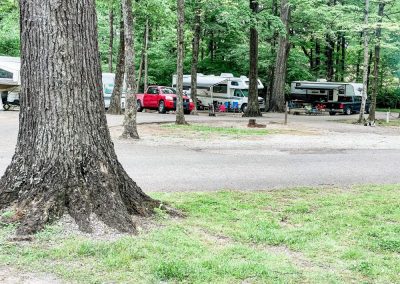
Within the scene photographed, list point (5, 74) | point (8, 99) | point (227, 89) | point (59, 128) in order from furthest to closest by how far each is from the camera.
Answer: point (227, 89)
point (8, 99)
point (5, 74)
point (59, 128)

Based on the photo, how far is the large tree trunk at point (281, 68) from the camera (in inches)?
1344

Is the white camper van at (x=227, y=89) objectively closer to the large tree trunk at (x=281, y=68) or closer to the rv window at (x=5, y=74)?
the large tree trunk at (x=281, y=68)

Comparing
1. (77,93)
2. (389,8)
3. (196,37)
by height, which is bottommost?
(77,93)

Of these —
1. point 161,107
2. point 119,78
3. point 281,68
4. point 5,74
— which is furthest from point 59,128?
point 281,68

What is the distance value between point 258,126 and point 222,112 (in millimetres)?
13679

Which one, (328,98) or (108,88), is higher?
(108,88)

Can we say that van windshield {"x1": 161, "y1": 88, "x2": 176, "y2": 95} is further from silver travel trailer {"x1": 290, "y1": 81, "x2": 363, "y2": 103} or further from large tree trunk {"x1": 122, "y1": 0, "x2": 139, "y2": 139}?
large tree trunk {"x1": 122, "y1": 0, "x2": 139, "y2": 139}

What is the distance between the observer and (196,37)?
27.4 m

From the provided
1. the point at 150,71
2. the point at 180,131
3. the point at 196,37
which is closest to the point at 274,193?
the point at 180,131

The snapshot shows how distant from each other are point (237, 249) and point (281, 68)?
104 ft

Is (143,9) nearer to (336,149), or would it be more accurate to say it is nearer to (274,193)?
(336,149)

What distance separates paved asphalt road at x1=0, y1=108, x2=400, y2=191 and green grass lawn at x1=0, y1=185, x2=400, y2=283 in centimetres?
222

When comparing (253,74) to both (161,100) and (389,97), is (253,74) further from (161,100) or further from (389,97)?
(389,97)

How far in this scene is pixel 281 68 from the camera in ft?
116
